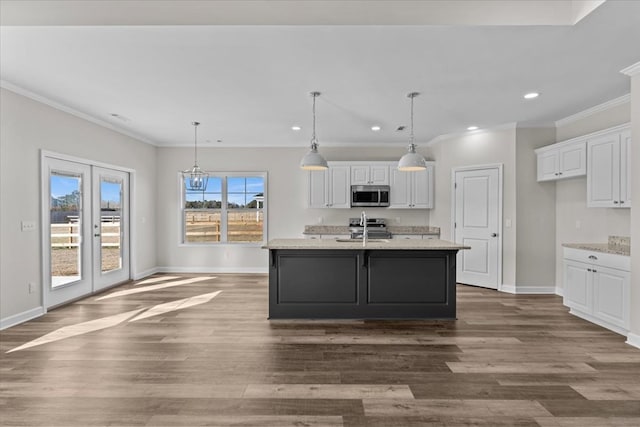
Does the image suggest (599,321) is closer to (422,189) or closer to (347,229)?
(422,189)

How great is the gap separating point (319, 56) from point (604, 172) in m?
3.66

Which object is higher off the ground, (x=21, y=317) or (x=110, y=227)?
(x=110, y=227)

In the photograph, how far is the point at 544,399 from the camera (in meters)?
2.36

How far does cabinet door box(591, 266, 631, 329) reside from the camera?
11.5 feet

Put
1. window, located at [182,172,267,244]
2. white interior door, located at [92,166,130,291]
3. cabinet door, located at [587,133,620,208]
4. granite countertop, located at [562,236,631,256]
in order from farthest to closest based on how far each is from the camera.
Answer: window, located at [182,172,267,244] < white interior door, located at [92,166,130,291] < cabinet door, located at [587,133,620,208] < granite countertop, located at [562,236,631,256]

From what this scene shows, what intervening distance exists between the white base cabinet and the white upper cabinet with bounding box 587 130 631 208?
66cm

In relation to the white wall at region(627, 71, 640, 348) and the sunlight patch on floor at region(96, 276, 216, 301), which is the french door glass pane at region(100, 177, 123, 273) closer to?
the sunlight patch on floor at region(96, 276, 216, 301)

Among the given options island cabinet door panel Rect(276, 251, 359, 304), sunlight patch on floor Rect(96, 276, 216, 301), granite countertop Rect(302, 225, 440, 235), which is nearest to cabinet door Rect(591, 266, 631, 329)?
island cabinet door panel Rect(276, 251, 359, 304)

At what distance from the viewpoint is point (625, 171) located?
3.80 meters

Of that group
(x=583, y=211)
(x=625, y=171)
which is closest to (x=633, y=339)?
(x=625, y=171)

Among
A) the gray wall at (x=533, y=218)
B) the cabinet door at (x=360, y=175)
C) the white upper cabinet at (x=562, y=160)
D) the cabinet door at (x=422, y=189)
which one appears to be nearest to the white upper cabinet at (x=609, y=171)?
the white upper cabinet at (x=562, y=160)

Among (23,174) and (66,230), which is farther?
(66,230)

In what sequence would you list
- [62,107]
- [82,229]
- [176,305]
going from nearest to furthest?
[62,107] < [176,305] < [82,229]

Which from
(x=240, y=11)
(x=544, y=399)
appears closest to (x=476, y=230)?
(x=544, y=399)
